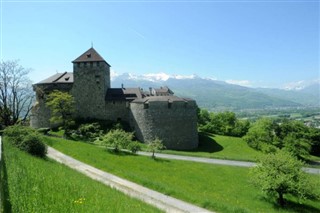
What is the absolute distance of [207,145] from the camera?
52875mm

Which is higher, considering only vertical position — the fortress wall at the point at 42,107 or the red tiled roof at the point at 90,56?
the red tiled roof at the point at 90,56

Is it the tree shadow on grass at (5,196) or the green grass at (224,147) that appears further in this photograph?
the green grass at (224,147)

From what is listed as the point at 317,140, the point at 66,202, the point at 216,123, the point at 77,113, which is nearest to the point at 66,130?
the point at 77,113

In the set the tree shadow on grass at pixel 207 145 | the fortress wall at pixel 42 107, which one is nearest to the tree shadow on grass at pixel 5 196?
the tree shadow on grass at pixel 207 145

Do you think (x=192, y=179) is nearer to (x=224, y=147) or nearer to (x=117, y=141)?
(x=117, y=141)

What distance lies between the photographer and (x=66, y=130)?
4828 centimetres

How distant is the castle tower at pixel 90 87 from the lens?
2133 inches

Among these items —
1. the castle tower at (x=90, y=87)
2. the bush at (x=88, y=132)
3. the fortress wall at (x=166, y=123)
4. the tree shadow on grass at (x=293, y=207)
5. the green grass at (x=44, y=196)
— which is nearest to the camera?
the green grass at (x=44, y=196)

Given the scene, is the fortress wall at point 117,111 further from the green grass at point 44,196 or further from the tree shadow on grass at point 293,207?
the green grass at point 44,196

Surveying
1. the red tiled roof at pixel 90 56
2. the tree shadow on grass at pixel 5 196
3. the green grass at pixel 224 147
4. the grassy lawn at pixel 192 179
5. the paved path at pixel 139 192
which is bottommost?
the green grass at pixel 224 147

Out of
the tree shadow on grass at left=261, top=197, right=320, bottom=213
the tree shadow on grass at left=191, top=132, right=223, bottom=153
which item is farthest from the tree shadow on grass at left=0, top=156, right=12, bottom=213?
the tree shadow on grass at left=191, top=132, right=223, bottom=153

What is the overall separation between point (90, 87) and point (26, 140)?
103 ft

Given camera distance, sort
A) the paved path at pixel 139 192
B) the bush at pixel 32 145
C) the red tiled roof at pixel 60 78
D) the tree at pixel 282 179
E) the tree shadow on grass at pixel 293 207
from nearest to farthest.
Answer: the paved path at pixel 139 192 < the tree at pixel 282 179 < the tree shadow on grass at pixel 293 207 < the bush at pixel 32 145 < the red tiled roof at pixel 60 78

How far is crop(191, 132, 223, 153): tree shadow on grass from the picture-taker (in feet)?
165
